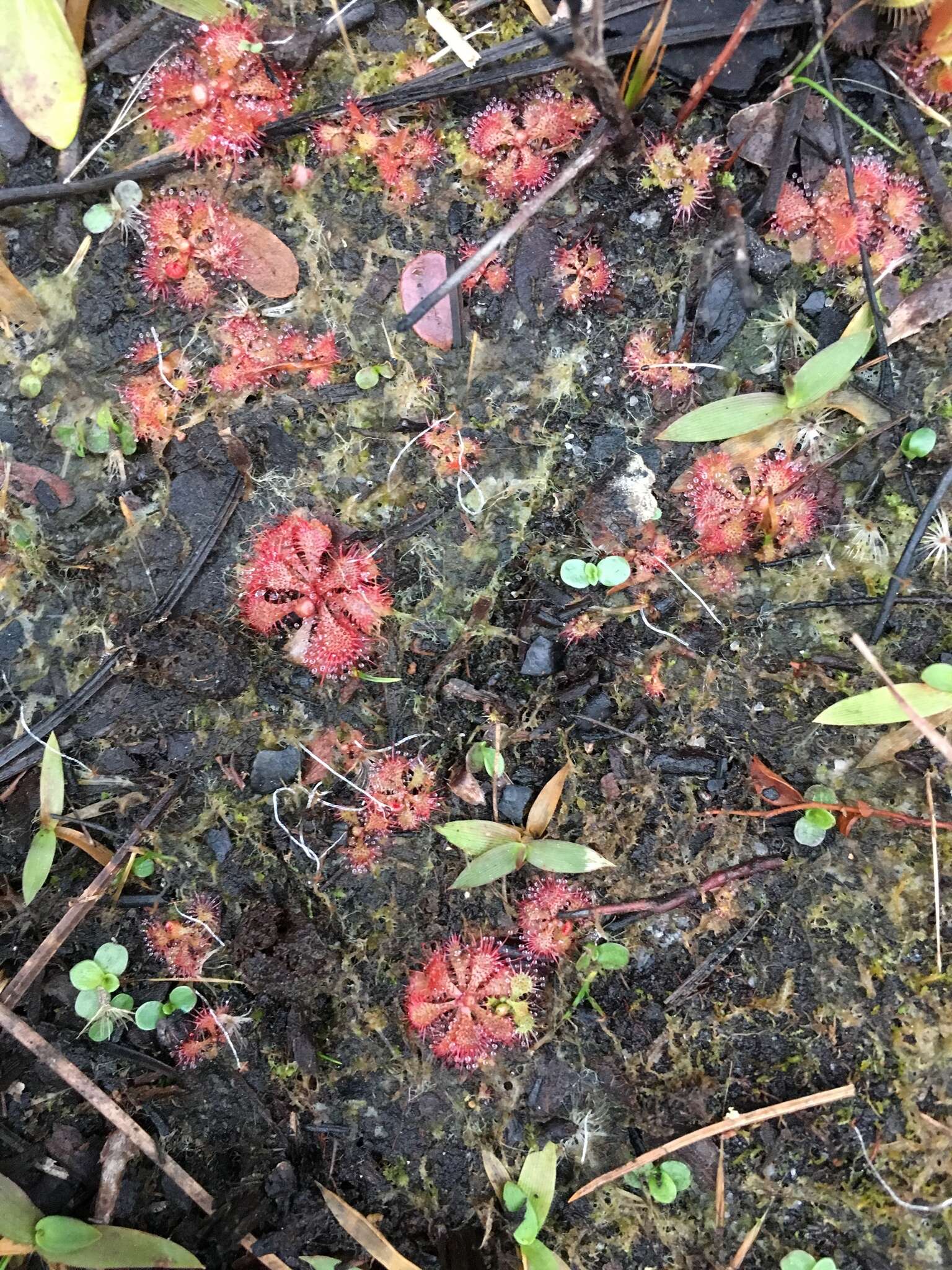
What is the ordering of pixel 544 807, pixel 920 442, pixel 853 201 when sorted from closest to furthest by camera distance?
pixel 853 201 < pixel 920 442 < pixel 544 807

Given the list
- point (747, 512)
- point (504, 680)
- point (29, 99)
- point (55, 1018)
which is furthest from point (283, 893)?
point (29, 99)

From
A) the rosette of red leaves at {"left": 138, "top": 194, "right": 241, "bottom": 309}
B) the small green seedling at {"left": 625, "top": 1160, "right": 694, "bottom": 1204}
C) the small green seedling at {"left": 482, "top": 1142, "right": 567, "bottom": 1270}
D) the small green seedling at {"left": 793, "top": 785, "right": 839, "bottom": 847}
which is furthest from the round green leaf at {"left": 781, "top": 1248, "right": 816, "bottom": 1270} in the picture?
the rosette of red leaves at {"left": 138, "top": 194, "right": 241, "bottom": 309}

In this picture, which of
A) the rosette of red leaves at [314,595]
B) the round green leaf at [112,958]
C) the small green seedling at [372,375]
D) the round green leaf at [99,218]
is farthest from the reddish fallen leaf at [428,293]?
the round green leaf at [112,958]

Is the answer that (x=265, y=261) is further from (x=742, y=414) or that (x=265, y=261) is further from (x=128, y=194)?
(x=742, y=414)

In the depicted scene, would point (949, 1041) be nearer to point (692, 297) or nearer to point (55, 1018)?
point (692, 297)

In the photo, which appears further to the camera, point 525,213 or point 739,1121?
point 739,1121

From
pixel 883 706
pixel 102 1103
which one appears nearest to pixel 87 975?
pixel 102 1103
